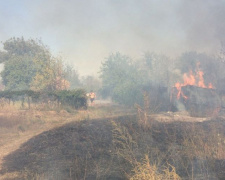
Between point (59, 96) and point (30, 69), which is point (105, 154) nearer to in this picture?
point (59, 96)

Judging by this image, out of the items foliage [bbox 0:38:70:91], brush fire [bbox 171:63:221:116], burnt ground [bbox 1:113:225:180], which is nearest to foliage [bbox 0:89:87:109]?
foliage [bbox 0:38:70:91]

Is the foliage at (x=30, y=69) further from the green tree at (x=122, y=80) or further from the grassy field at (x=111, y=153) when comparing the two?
the grassy field at (x=111, y=153)

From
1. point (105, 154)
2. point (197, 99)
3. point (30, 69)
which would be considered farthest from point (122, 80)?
point (105, 154)

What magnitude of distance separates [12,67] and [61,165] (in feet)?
84.1

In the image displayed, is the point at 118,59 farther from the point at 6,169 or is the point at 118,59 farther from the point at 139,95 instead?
the point at 6,169

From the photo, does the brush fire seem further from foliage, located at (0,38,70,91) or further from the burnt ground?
foliage, located at (0,38,70,91)

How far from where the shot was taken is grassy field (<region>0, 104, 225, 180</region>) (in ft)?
16.3

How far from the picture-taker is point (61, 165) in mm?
5727

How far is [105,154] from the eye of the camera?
6.41m

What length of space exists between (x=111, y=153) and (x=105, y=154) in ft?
0.63

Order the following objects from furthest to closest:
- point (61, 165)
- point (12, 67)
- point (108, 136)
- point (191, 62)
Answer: point (191, 62), point (12, 67), point (108, 136), point (61, 165)

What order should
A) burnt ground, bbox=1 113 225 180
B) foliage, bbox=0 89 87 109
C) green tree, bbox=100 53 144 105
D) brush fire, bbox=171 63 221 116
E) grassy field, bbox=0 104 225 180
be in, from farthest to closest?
1. green tree, bbox=100 53 144 105
2. foliage, bbox=0 89 87 109
3. brush fire, bbox=171 63 221 116
4. burnt ground, bbox=1 113 225 180
5. grassy field, bbox=0 104 225 180

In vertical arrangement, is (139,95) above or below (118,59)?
below

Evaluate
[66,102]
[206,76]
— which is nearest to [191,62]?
[206,76]
